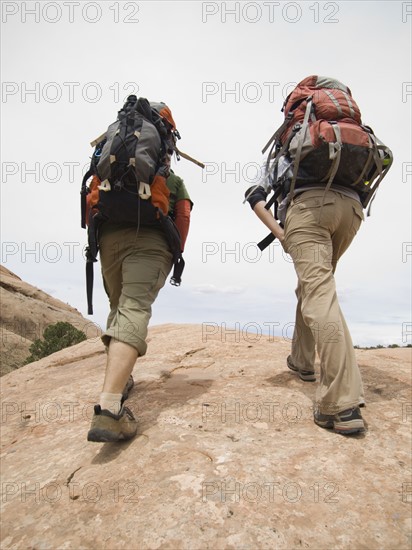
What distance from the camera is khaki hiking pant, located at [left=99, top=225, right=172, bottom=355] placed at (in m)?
3.04

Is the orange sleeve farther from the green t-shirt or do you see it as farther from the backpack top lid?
the backpack top lid

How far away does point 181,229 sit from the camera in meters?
3.53

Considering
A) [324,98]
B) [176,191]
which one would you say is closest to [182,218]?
[176,191]

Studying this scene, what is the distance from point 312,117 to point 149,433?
2.77 metres

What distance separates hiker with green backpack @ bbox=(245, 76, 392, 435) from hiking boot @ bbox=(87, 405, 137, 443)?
55.3 inches

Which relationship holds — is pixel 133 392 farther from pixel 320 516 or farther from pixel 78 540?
pixel 320 516

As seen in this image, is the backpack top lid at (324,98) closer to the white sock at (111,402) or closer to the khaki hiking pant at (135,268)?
the khaki hiking pant at (135,268)

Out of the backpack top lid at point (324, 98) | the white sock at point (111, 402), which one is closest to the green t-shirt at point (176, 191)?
the backpack top lid at point (324, 98)

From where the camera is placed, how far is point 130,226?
3.30 m

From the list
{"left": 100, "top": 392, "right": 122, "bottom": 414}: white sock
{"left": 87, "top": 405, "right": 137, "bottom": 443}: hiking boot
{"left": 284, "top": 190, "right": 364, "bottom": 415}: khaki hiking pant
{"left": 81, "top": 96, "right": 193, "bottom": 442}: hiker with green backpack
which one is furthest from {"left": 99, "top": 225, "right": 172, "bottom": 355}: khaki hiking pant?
{"left": 284, "top": 190, "right": 364, "bottom": 415}: khaki hiking pant

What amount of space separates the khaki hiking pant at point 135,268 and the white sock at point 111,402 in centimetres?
38

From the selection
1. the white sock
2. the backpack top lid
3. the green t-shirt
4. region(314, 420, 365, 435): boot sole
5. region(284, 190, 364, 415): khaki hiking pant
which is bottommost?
region(314, 420, 365, 435): boot sole

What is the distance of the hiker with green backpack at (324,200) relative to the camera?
293cm

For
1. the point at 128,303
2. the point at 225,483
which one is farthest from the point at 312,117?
the point at 225,483
